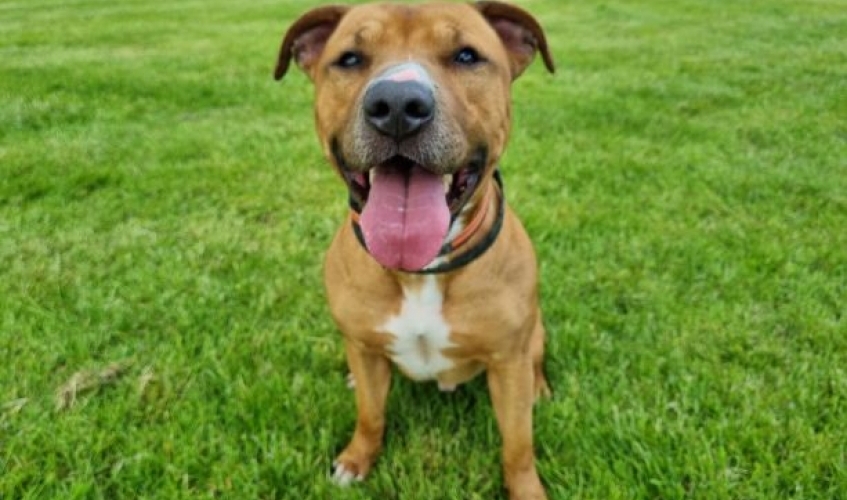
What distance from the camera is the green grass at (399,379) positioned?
2.79 metres

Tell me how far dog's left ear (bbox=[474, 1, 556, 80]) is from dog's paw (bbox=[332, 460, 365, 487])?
5.24ft

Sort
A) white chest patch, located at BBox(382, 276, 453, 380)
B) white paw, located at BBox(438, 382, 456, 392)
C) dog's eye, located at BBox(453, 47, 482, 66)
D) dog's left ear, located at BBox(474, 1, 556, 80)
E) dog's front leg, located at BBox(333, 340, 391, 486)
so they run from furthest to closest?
1. white paw, located at BBox(438, 382, 456, 392)
2. dog's front leg, located at BBox(333, 340, 391, 486)
3. dog's left ear, located at BBox(474, 1, 556, 80)
4. white chest patch, located at BBox(382, 276, 453, 380)
5. dog's eye, located at BBox(453, 47, 482, 66)

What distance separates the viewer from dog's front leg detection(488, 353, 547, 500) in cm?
267

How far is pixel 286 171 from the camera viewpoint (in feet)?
19.2

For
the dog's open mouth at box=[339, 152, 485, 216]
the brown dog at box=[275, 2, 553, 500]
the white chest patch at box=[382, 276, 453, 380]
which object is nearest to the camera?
the brown dog at box=[275, 2, 553, 500]

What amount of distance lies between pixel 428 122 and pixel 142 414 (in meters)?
1.82

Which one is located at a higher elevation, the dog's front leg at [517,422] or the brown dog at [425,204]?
the brown dog at [425,204]

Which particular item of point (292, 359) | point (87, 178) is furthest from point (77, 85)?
point (292, 359)

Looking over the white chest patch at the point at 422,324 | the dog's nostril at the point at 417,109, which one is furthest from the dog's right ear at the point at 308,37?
the white chest patch at the point at 422,324

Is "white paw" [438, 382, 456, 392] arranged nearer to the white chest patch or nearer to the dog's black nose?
the white chest patch

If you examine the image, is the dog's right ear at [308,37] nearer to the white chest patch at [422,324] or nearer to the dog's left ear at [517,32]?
the dog's left ear at [517,32]

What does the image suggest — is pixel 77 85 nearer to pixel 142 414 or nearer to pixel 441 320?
pixel 142 414

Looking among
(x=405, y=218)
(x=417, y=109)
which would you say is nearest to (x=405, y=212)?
(x=405, y=218)

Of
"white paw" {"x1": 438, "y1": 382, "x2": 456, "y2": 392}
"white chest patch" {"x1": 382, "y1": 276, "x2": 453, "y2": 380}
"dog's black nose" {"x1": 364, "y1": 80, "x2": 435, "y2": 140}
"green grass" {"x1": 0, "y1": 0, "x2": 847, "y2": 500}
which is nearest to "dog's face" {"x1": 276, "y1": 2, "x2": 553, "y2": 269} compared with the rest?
"dog's black nose" {"x1": 364, "y1": 80, "x2": 435, "y2": 140}
